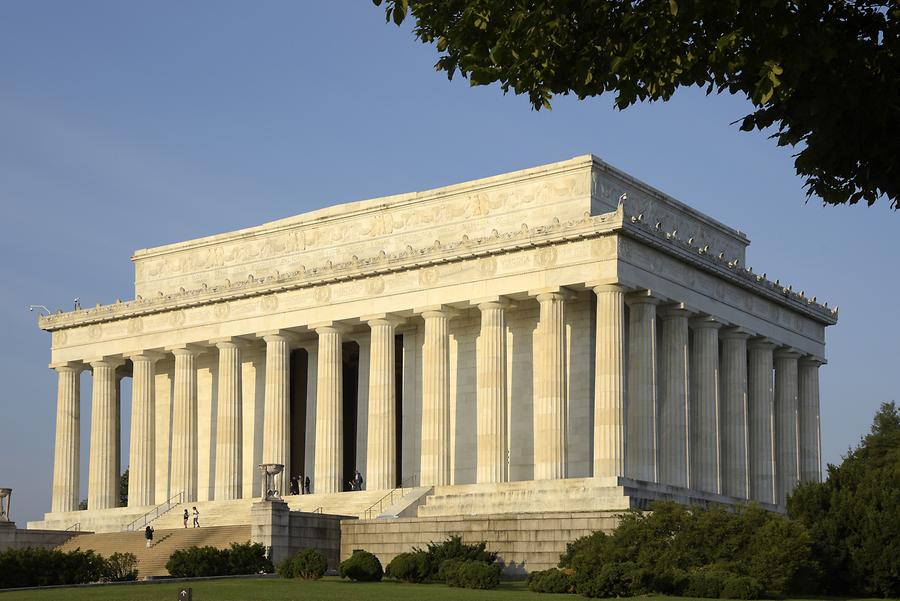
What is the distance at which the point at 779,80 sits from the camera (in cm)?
1884

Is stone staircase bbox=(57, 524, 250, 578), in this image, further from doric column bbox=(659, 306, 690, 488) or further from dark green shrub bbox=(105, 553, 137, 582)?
doric column bbox=(659, 306, 690, 488)

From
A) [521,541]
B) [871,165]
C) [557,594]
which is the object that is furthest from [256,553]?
[871,165]

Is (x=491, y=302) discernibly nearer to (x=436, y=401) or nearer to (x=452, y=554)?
(x=436, y=401)

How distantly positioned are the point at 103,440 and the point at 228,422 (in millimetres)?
9353

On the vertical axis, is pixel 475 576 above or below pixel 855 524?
below

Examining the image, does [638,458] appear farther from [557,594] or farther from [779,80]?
[779,80]

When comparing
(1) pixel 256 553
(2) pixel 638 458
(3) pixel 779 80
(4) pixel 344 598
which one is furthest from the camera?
(2) pixel 638 458

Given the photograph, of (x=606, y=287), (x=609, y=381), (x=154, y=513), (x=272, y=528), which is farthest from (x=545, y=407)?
(x=154, y=513)

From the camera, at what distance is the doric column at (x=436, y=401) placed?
65.9 meters

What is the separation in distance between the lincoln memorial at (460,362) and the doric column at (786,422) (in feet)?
0.39

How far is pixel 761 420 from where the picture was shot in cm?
7212

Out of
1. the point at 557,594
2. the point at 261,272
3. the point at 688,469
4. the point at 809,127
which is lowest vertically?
the point at 557,594

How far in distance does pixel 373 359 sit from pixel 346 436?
1077 cm

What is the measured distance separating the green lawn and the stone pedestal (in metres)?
7.74
